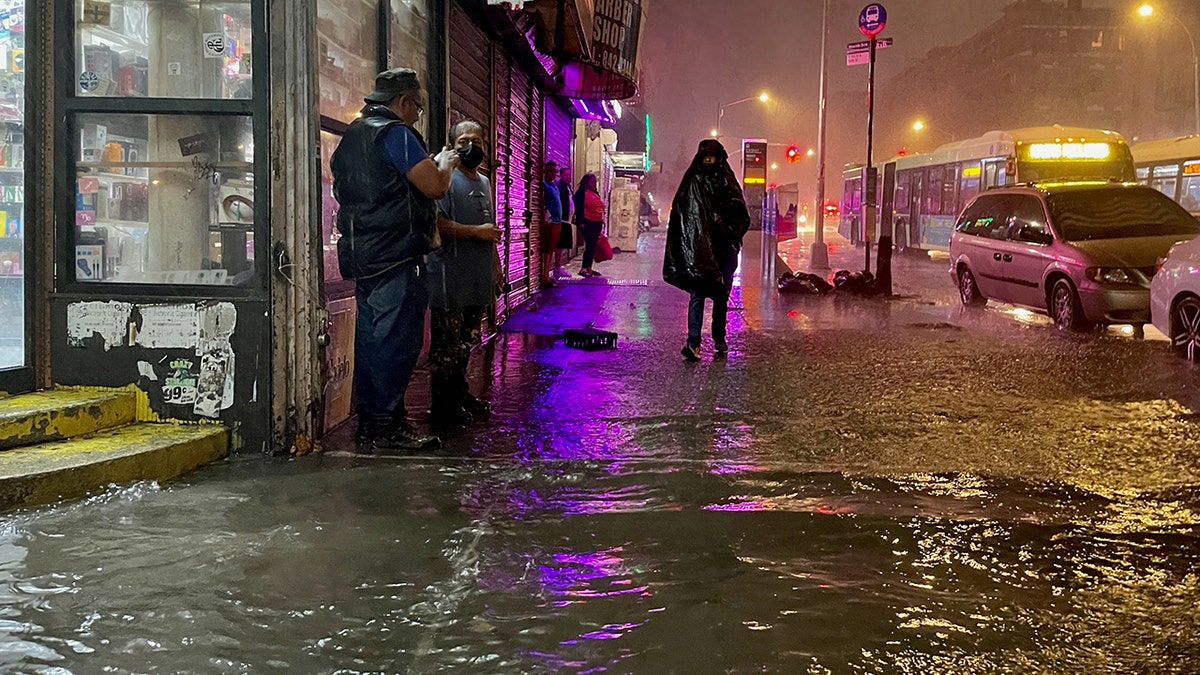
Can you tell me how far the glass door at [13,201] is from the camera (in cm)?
536

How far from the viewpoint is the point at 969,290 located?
14.3 metres

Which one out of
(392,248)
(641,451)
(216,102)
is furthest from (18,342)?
(641,451)

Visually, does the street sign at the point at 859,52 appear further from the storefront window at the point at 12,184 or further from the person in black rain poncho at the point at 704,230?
the storefront window at the point at 12,184

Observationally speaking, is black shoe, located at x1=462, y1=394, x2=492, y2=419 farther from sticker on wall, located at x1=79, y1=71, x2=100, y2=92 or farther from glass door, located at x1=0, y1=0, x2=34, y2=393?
sticker on wall, located at x1=79, y1=71, x2=100, y2=92

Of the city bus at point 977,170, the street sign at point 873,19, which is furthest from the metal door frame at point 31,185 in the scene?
the street sign at point 873,19

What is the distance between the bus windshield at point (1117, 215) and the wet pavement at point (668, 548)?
448cm

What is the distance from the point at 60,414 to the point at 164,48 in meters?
2.09

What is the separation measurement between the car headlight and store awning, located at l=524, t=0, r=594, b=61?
20.0ft

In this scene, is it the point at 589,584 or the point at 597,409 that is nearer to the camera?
the point at 589,584

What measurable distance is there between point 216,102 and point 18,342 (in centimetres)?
168

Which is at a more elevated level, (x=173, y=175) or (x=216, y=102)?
(x=216, y=102)

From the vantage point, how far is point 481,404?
6.66 metres

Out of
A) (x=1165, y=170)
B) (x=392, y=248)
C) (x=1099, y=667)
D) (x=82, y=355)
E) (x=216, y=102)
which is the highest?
(x=1165, y=170)

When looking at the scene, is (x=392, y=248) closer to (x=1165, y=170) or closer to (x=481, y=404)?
(x=481, y=404)
